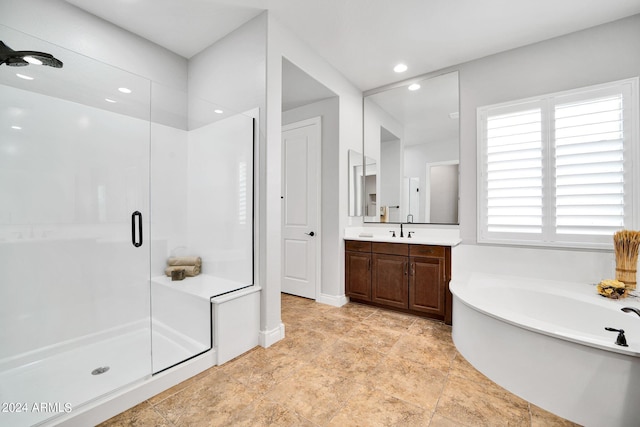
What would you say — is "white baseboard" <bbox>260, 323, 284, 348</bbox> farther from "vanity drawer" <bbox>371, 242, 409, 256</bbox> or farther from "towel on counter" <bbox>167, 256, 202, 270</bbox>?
"vanity drawer" <bbox>371, 242, 409, 256</bbox>

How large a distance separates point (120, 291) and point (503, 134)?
4.03m

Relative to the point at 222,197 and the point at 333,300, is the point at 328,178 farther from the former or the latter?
the point at 333,300

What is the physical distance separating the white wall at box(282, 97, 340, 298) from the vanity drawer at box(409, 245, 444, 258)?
927 millimetres

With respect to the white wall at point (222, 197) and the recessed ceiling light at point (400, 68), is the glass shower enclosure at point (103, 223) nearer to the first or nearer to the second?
the white wall at point (222, 197)

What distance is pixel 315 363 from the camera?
81.9 inches

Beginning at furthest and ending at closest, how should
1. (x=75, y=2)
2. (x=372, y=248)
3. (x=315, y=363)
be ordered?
(x=372, y=248)
(x=75, y=2)
(x=315, y=363)

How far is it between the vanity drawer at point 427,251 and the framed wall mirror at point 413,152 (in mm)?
528

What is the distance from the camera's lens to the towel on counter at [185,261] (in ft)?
8.68

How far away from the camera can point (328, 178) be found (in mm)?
3416

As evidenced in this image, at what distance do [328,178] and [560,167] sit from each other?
2331 millimetres

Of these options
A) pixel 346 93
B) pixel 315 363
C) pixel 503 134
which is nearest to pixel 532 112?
pixel 503 134

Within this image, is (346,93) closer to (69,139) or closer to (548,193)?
(548,193)

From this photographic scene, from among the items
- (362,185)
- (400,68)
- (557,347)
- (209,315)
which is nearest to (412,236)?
(362,185)

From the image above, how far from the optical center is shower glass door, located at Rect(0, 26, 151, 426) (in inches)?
68.7
